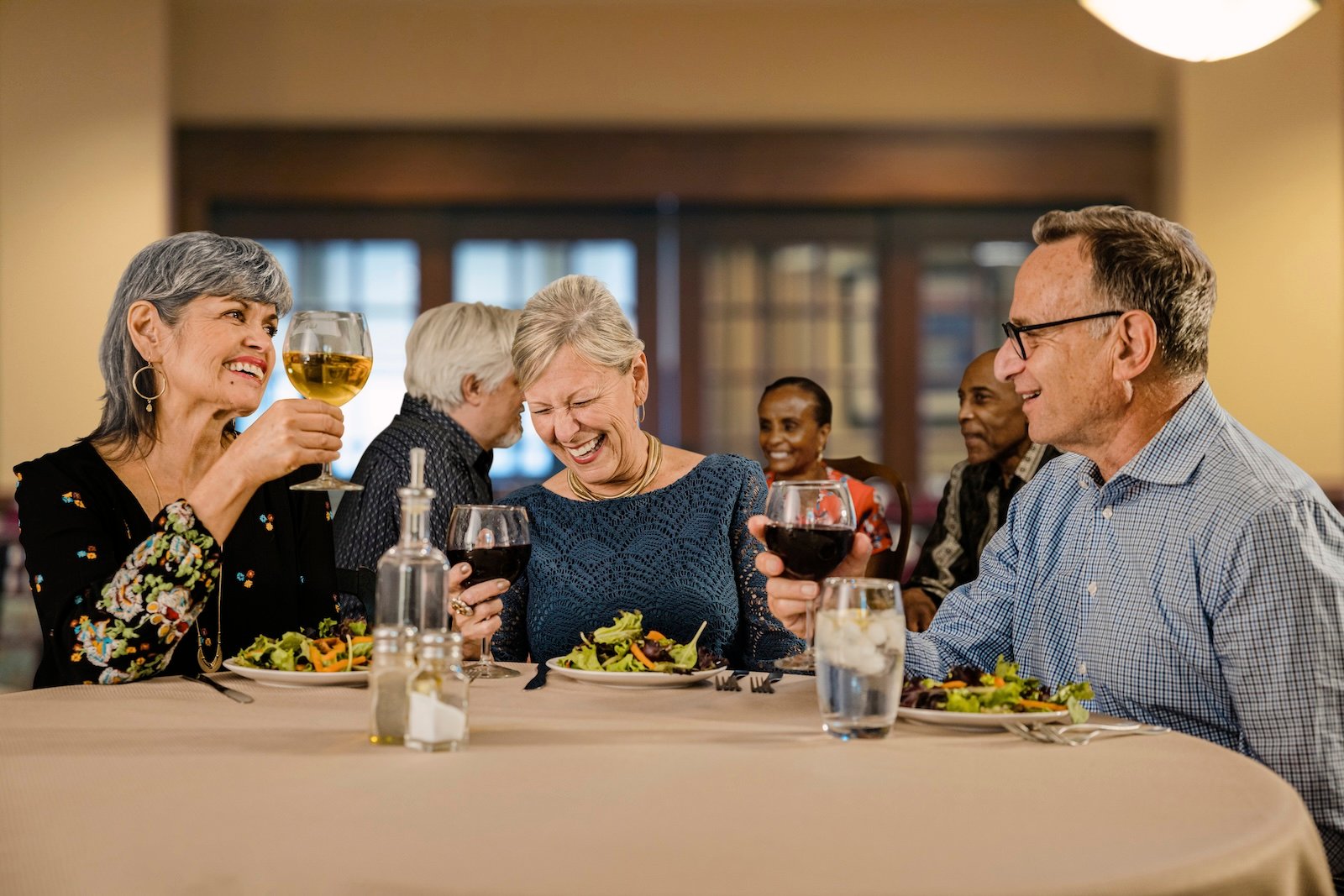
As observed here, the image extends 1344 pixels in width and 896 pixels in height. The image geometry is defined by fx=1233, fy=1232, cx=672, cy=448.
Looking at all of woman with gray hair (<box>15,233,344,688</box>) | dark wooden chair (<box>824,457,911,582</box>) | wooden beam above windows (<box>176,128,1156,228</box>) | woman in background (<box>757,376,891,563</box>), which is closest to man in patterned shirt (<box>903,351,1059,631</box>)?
dark wooden chair (<box>824,457,911,582</box>)

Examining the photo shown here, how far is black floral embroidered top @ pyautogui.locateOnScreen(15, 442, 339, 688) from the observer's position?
155cm

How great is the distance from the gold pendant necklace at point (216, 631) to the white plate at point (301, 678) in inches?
7.4

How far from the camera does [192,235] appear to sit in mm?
1936

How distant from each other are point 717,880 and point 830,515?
658mm

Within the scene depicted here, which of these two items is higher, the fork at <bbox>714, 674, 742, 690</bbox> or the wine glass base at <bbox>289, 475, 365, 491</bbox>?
the wine glass base at <bbox>289, 475, 365, 491</bbox>

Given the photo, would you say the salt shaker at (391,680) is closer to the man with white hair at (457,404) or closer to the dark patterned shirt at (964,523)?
the man with white hair at (457,404)

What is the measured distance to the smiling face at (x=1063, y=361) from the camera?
5.63ft

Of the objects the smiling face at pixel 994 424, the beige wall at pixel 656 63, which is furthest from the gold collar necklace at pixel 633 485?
the beige wall at pixel 656 63

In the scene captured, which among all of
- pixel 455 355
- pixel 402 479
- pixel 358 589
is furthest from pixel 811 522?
pixel 455 355

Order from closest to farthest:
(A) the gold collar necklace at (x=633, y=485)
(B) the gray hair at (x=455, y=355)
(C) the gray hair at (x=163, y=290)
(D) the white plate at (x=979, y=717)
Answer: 1. (D) the white plate at (x=979, y=717)
2. (C) the gray hair at (x=163, y=290)
3. (A) the gold collar necklace at (x=633, y=485)
4. (B) the gray hair at (x=455, y=355)

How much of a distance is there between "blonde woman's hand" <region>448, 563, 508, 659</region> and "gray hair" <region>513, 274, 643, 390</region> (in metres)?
0.51

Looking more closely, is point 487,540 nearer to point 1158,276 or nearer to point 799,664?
point 799,664

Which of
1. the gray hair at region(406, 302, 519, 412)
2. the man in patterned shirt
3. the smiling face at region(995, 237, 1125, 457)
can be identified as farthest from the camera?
the man in patterned shirt

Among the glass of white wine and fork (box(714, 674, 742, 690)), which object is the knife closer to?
fork (box(714, 674, 742, 690))
